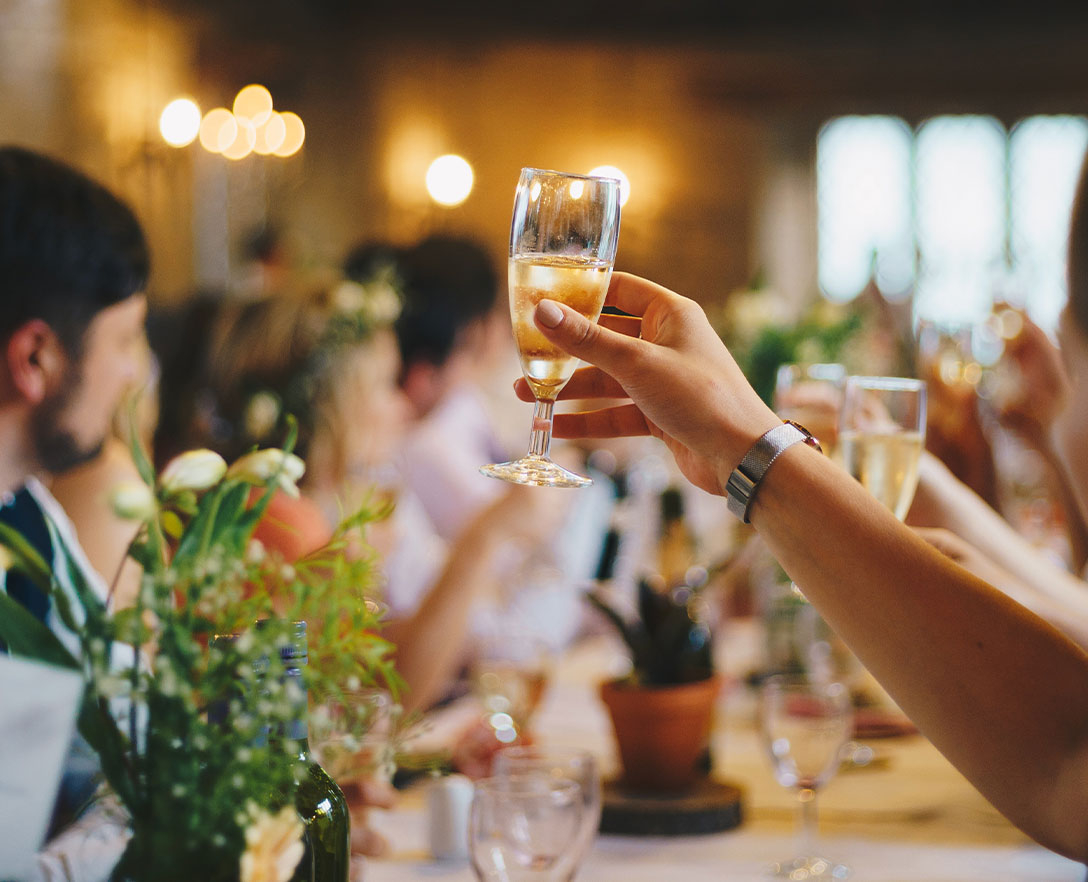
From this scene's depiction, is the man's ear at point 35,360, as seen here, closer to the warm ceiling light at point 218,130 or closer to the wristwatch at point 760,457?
the wristwatch at point 760,457

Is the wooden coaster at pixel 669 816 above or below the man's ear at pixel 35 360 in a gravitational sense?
below

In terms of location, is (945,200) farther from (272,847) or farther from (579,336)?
(272,847)

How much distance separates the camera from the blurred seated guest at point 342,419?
2.22m

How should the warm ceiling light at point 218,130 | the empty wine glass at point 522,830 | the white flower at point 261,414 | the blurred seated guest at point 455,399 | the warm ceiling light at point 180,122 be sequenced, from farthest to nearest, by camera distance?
1. the warm ceiling light at point 218,130
2. the warm ceiling light at point 180,122
3. the blurred seated guest at point 455,399
4. the white flower at point 261,414
5. the empty wine glass at point 522,830

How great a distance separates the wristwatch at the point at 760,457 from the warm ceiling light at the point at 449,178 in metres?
8.44

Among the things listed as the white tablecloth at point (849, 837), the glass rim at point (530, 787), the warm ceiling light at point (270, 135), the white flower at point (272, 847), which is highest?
the warm ceiling light at point (270, 135)

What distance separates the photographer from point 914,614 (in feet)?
2.95

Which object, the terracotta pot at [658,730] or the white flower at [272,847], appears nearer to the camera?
the white flower at [272,847]

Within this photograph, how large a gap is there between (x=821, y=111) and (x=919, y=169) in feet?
2.79

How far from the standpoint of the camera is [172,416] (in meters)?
2.67

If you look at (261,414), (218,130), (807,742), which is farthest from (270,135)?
(807,742)

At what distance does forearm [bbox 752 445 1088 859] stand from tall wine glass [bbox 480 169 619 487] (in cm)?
20

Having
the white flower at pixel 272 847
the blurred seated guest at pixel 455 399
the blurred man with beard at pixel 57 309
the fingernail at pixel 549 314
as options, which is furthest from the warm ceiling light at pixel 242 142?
the white flower at pixel 272 847

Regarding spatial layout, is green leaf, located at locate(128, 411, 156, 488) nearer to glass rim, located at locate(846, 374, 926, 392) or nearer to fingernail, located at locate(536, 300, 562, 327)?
fingernail, located at locate(536, 300, 562, 327)
